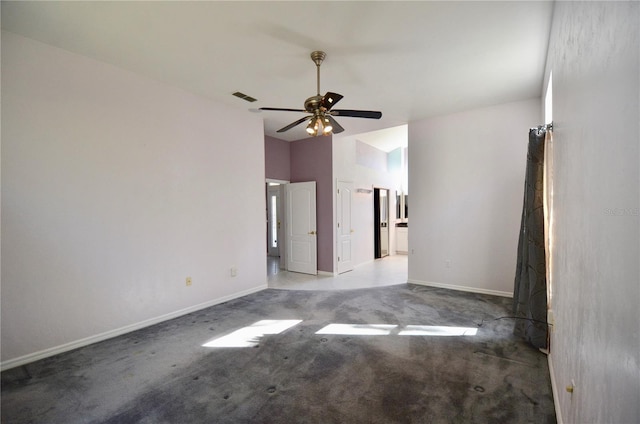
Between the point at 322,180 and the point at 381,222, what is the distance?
2.83m

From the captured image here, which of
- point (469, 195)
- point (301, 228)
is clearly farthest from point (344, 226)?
point (469, 195)

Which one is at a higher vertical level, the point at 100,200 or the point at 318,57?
the point at 318,57

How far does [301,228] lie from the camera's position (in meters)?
6.18

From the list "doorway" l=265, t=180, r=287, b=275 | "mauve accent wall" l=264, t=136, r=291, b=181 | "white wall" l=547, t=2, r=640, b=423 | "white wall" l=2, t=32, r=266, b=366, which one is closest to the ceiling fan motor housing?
"white wall" l=547, t=2, r=640, b=423

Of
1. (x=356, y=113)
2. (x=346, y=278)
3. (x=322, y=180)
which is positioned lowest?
(x=346, y=278)

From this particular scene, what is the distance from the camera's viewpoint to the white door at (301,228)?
6031mm

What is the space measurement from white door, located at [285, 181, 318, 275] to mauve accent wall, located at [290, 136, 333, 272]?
0.13 meters

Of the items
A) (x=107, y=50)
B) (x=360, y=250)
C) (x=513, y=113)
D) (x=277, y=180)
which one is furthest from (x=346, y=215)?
(x=107, y=50)

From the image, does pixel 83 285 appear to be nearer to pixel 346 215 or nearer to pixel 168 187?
pixel 168 187

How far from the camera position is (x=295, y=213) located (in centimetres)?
626

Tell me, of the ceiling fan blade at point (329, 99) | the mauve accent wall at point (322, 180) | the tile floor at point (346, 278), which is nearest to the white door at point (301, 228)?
the mauve accent wall at point (322, 180)

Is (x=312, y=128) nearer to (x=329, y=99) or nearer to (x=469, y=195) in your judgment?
(x=329, y=99)

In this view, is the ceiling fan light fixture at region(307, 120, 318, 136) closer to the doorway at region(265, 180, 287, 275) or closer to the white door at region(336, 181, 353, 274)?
the white door at region(336, 181, 353, 274)

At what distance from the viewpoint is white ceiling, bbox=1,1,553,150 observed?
2.30 meters
